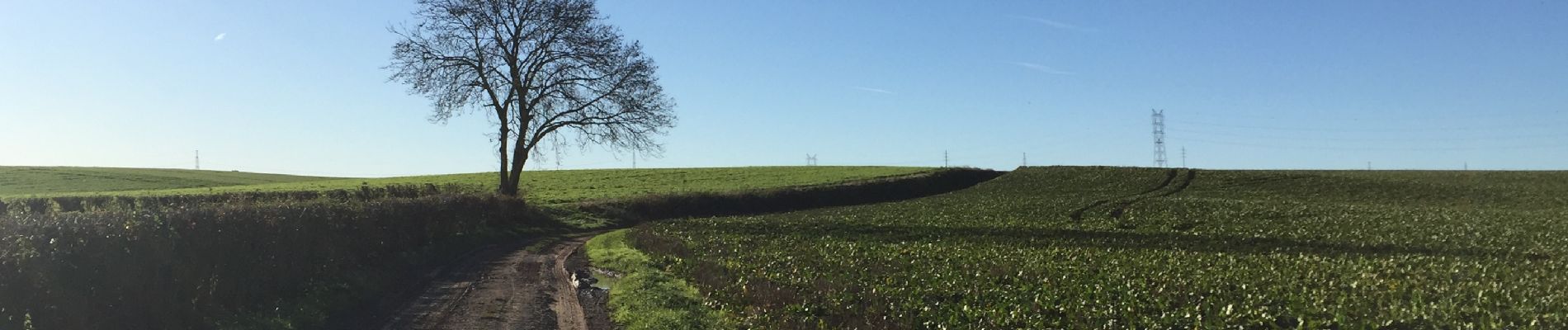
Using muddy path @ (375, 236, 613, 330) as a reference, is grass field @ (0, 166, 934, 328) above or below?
above

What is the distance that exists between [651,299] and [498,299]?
287 cm

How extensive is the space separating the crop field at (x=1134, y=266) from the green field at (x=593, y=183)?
57.1 ft

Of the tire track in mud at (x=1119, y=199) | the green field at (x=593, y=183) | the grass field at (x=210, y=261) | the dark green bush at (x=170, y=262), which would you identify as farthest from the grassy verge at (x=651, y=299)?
the green field at (x=593, y=183)

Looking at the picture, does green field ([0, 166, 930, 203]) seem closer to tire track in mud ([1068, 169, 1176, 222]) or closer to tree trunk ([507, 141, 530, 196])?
tree trunk ([507, 141, 530, 196])

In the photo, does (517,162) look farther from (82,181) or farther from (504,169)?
(82,181)

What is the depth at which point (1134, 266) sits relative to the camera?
1823 cm

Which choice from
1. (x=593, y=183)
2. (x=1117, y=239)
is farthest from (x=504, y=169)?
(x=1117, y=239)

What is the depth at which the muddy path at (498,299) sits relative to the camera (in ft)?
44.7

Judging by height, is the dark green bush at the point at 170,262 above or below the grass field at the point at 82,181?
below

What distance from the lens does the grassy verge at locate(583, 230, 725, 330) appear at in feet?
43.8

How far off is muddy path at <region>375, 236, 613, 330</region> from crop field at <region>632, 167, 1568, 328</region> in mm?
2418

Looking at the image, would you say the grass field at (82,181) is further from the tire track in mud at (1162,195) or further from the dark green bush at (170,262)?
the tire track in mud at (1162,195)

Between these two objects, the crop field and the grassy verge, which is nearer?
the crop field

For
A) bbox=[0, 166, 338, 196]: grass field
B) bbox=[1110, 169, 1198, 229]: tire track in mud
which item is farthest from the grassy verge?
bbox=[0, 166, 338, 196]: grass field
